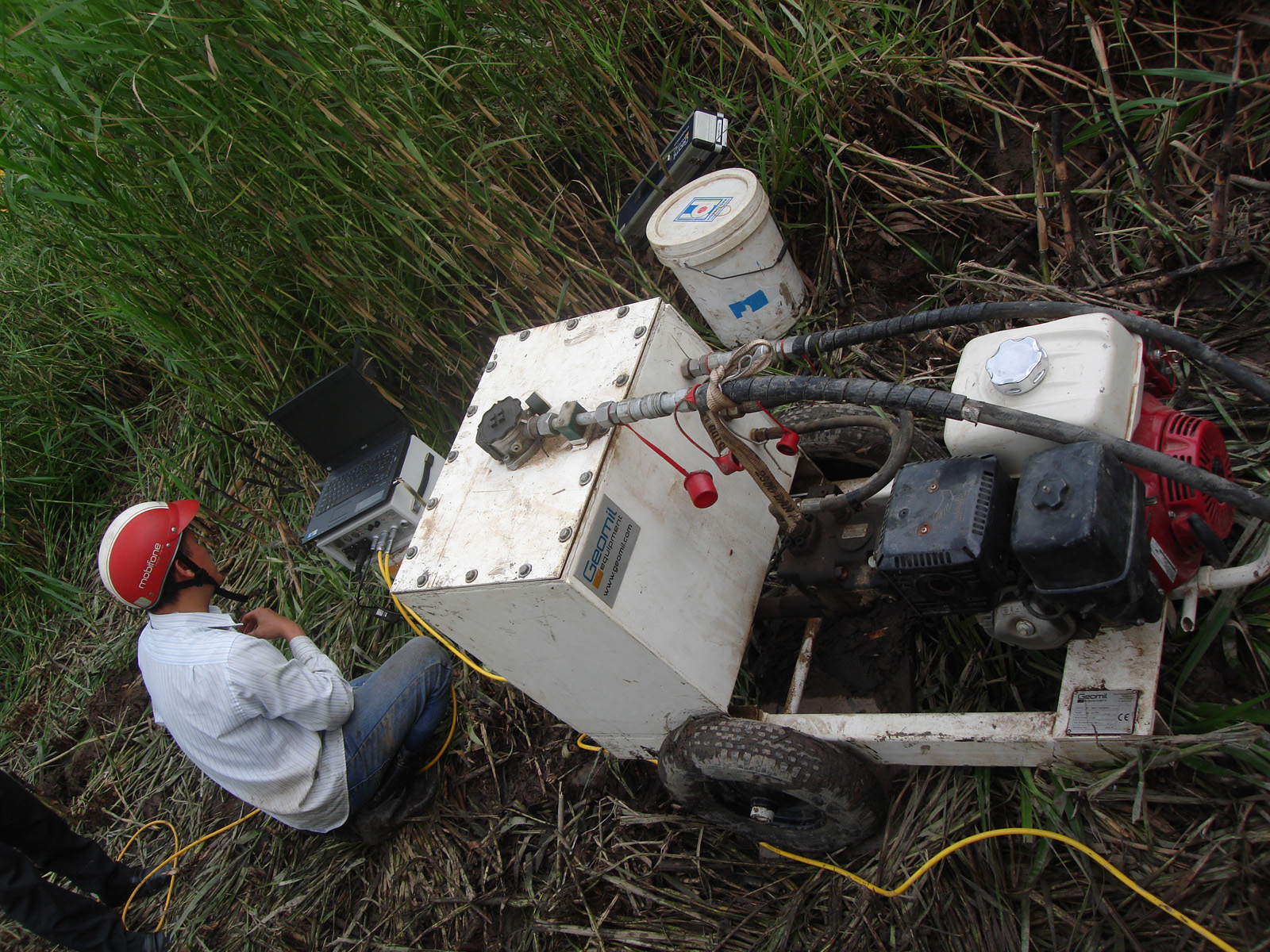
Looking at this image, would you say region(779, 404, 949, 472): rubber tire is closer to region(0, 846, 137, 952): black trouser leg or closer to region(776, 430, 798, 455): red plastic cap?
region(776, 430, 798, 455): red plastic cap

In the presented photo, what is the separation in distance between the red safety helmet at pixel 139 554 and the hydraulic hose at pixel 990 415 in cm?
176

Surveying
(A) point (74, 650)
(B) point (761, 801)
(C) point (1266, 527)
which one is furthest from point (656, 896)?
(A) point (74, 650)

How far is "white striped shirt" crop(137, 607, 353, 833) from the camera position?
2141 mm

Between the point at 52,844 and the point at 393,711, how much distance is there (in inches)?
52.2

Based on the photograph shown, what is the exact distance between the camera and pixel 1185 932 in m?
1.31

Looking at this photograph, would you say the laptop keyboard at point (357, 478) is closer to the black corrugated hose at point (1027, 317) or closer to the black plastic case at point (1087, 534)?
the black corrugated hose at point (1027, 317)

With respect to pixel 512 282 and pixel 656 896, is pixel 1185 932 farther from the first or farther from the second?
pixel 512 282

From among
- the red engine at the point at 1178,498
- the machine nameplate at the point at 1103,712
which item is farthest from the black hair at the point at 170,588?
the red engine at the point at 1178,498

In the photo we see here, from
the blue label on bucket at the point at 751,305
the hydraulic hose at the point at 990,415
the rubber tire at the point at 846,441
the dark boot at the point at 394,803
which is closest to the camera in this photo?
the hydraulic hose at the point at 990,415

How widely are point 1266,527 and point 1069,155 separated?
1061 millimetres

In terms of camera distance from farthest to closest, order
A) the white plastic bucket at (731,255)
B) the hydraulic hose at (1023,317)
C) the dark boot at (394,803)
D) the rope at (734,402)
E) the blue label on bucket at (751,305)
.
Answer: the dark boot at (394,803) < the blue label on bucket at (751,305) < the white plastic bucket at (731,255) < the rope at (734,402) < the hydraulic hose at (1023,317)

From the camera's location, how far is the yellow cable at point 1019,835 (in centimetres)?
125

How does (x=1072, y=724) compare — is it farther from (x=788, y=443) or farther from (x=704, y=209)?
(x=704, y=209)

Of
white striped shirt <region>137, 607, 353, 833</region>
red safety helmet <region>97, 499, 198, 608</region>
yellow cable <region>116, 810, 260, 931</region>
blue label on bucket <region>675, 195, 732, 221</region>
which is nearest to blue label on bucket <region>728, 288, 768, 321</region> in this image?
blue label on bucket <region>675, 195, 732, 221</region>
